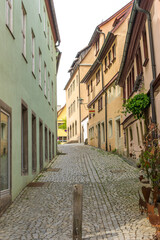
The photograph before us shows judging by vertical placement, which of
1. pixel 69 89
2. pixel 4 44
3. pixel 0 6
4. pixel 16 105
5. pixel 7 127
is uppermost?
pixel 69 89

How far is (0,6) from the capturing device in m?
6.91

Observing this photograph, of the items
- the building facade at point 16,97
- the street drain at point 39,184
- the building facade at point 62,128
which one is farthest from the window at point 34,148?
the building facade at point 62,128

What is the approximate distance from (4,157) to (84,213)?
2.10m

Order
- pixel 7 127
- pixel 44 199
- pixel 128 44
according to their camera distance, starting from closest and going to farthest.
Result: pixel 7 127
pixel 44 199
pixel 128 44

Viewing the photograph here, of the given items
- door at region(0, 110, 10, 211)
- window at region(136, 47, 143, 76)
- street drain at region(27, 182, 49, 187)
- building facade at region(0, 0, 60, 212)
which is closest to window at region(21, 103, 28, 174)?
building facade at region(0, 0, 60, 212)

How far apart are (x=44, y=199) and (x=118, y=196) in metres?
1.83

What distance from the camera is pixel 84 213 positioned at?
21.8 ft

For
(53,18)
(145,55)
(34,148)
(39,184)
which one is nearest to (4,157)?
(39,184)

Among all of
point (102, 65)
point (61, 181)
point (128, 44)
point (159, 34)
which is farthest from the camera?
point (102, 65)

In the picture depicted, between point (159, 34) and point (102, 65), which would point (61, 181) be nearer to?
point (159, 34)

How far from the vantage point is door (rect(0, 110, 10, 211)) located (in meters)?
6.89

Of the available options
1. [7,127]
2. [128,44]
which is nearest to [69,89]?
[128,44]

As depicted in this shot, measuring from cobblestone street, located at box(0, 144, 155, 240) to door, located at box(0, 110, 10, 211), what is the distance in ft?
1.16

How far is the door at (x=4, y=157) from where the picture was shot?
22.6ft
